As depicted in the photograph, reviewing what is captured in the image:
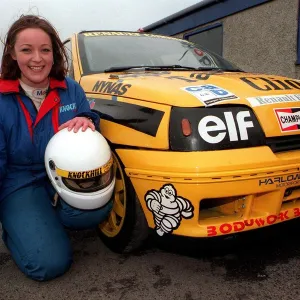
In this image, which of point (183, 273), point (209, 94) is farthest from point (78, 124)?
point (183, 273)

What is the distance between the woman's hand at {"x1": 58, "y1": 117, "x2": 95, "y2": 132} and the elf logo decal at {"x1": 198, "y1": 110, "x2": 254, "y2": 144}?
0.64 m

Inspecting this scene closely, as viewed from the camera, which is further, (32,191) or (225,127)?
(32,191)

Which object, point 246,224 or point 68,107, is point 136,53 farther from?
point 246,224

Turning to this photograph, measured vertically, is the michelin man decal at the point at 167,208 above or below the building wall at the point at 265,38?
above

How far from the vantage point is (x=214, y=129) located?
6.06ft

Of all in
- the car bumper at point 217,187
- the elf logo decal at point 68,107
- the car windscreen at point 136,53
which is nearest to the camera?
the car bumper at point 217,187

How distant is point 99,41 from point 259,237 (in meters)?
2.03

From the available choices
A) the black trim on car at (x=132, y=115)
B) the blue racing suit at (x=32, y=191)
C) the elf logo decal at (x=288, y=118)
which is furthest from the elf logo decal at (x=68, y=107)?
the elf logo decal at (x=288, y=118)

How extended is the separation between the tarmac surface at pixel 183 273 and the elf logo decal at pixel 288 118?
1.63 feet

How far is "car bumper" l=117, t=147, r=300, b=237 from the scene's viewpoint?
5.79 feet

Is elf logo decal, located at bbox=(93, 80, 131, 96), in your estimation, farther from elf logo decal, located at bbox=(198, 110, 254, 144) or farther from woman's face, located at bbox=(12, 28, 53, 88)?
elf logo decal, located at bbox=(198, 110, 254, 144)

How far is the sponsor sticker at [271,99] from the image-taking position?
6.37 feet

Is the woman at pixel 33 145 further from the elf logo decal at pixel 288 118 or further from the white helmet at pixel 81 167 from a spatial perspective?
the elf logo decal at pixel 288 118

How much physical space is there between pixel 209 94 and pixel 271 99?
33 cm
